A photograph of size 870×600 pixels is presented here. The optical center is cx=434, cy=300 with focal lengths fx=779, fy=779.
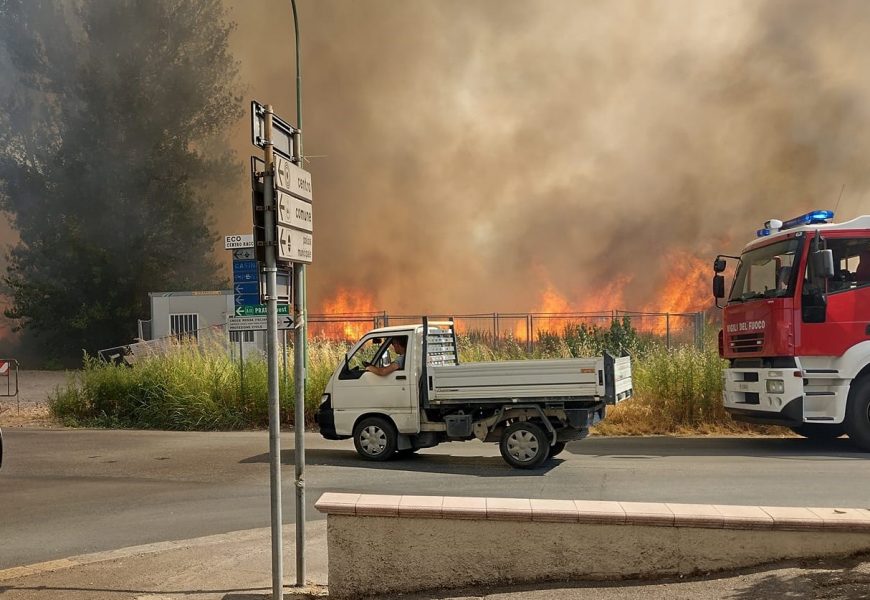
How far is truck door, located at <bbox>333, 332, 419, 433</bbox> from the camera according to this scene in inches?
376

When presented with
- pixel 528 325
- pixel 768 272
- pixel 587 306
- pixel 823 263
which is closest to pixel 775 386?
pixel 768 272

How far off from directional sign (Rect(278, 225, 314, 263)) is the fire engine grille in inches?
289

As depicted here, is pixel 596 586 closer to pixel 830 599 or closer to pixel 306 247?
pixel 830 599

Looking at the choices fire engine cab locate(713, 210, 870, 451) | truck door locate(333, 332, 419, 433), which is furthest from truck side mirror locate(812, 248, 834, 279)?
truck door locate(333, 332, 419, 433)

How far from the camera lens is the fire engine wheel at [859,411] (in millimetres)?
9656

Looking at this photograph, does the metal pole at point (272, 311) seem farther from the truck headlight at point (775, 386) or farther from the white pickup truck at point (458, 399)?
the truck headlight at point (775, 386)

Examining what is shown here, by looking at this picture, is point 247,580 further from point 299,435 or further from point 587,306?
point 587,306

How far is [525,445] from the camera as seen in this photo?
29.5 feet

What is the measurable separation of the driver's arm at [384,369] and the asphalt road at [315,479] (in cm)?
112

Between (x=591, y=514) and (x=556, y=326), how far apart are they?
69.5ft

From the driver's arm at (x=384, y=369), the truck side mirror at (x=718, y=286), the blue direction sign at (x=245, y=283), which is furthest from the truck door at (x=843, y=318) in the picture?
the blue direction sign at (x=245, y=283)

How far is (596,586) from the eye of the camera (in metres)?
4.03

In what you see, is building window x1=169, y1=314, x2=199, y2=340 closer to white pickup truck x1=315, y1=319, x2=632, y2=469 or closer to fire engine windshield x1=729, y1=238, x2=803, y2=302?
white pickup truck x1=315, y1=319, x2=632, y2=469

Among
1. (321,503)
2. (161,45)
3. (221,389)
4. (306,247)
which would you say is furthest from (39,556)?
(161,45)
